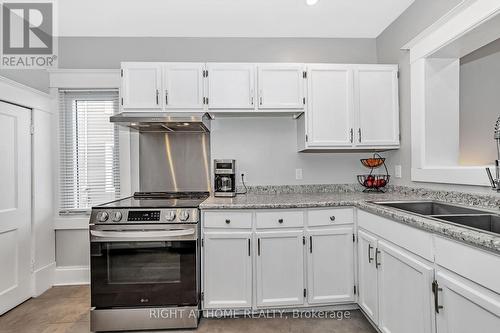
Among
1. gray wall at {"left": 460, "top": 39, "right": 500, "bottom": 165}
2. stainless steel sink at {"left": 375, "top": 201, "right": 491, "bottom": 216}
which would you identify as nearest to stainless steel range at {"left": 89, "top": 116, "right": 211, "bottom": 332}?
stainless steel sink at {"left": 375, "top": 201, "right": 491, "bottom": 216}

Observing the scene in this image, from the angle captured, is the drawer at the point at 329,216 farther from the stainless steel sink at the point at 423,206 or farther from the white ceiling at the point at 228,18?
the white ceiling at the point at 228,18

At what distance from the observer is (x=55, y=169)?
9.92 ft

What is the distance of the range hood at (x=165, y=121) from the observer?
243cm

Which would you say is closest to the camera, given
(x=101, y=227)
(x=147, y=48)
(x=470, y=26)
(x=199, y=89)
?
(x=470, y=26)

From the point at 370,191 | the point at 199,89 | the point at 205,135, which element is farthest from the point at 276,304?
the point at 199,89

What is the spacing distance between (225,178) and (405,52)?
6.71 ft

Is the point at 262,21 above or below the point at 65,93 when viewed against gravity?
above

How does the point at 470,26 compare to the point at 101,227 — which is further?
the point at 101,227

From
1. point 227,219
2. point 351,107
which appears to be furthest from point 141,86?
point 351,107

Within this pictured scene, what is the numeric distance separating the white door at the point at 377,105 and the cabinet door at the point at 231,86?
1.01m

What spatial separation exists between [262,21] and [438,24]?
1.49 m

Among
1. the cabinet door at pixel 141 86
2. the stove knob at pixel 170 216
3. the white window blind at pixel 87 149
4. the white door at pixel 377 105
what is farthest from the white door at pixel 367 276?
the white window blind at pixel 87 149

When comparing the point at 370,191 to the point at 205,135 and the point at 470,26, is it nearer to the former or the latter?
the point at 470,26

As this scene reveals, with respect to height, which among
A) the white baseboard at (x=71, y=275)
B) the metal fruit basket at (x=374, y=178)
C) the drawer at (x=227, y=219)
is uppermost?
the metal fruit basket at (x=374, y=178)
